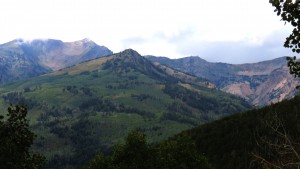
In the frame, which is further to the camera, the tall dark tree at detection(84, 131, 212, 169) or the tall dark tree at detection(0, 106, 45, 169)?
the tall dark tree at detection(84, 131, 212, 169)

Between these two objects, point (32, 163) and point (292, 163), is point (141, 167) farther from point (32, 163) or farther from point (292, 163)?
point (292, 163)

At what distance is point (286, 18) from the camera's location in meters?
14.8

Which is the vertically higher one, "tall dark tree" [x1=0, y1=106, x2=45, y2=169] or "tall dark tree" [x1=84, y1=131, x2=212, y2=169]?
"tall dark tree" [x1=0, y1=106, x2=45, y2=169]

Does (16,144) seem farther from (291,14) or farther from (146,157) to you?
(146,157)

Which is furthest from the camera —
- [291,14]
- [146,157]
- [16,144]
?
[146,157]

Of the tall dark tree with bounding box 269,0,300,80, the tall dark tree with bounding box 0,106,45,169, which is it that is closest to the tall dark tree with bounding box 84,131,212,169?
the tall dark tree with bounding box 0,106,45,169

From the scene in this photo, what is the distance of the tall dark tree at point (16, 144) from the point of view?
93.4 feet

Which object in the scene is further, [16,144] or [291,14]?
[16,144]

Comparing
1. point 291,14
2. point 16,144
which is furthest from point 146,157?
point 291,14

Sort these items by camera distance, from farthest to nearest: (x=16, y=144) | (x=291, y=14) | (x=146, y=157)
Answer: (x=146, y=157) < (x=16, y=144) < (x=291, y=14)

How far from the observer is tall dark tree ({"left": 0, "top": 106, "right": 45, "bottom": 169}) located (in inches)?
1120

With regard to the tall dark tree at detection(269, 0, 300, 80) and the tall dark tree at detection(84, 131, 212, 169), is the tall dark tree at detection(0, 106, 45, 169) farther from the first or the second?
the tall dark tree at detection(84, 131, 212, 169)

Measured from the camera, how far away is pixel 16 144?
1164 inches

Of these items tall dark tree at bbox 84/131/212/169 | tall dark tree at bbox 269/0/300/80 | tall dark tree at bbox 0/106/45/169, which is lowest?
tall dark tree at bbox 84/131/212/169
